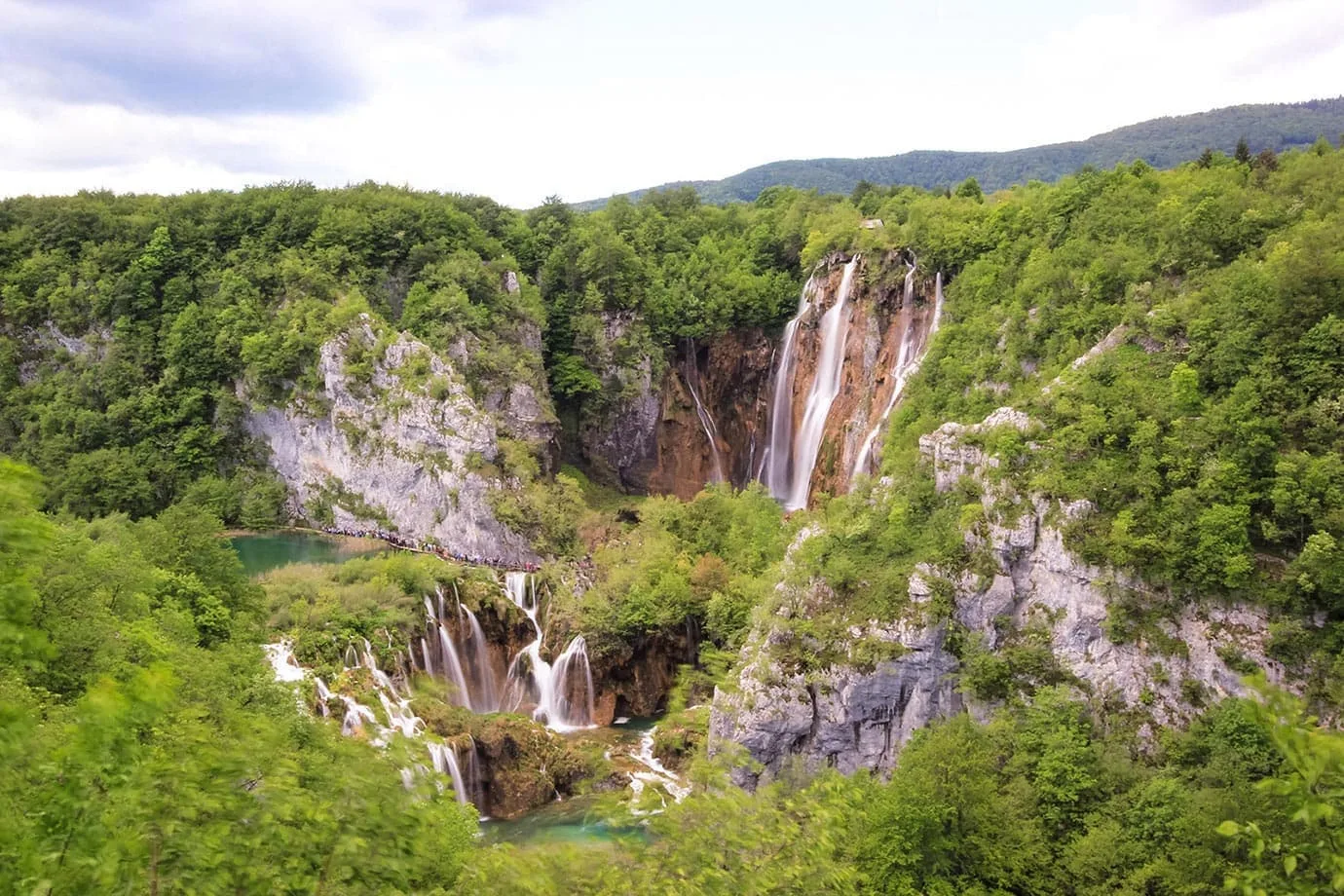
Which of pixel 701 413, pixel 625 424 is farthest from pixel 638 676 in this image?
pixel 701 413

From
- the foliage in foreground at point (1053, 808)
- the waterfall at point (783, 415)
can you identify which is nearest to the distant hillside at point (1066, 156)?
the waterfall at point (783, 415)

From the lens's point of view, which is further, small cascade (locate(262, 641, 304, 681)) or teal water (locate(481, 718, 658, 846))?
small cascade (locate(262, 641, 304, 681))

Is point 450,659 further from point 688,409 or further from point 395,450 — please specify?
point 688,409

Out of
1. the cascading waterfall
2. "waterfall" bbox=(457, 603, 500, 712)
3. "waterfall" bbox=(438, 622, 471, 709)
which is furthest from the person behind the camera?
"waterfall" bbox=(457, 603, 500, 712)

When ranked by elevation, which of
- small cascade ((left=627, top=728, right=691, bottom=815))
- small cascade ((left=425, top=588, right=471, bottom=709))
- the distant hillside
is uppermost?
the distant hillside

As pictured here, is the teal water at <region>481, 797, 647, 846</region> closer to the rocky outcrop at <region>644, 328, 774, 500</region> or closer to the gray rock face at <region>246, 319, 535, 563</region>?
the gray rock face at <region>246, 319, 535, 563</region>

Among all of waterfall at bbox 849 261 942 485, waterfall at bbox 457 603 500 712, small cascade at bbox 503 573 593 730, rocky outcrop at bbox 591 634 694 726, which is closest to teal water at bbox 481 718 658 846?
small cascade at bbox 503 573 593 730

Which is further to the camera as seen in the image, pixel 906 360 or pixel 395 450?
pixel 395 450
